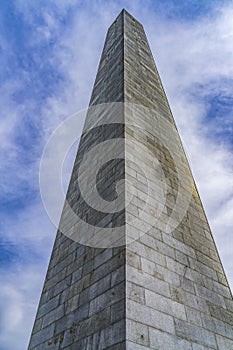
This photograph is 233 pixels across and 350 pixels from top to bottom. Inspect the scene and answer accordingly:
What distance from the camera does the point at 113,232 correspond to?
4680mm

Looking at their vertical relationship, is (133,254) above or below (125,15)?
below

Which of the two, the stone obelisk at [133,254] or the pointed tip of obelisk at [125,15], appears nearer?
the stone obelisk at [133,254]

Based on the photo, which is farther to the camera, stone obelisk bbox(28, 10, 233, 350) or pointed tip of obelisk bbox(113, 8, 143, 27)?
pointed tip of obelisk bbox(113, 8, 143, 27)

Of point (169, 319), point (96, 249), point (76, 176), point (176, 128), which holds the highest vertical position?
point (176, 128)

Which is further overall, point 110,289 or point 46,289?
point 46,289

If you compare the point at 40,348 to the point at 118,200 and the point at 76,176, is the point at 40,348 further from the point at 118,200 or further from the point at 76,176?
the point at 76,176

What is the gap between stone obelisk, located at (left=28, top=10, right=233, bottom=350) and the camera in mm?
3797

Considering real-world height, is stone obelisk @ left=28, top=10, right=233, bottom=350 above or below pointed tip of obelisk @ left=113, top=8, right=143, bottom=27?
below

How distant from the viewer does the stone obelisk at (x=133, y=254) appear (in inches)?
149

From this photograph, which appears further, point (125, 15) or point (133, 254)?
point (125, 15)

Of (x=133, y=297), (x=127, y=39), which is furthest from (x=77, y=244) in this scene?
(x=127, y=39)

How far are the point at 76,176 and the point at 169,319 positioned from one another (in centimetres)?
475

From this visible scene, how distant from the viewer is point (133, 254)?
421cm

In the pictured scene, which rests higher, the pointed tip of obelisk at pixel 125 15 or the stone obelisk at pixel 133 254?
the pointed tip of obelisk at pixel 125 15
